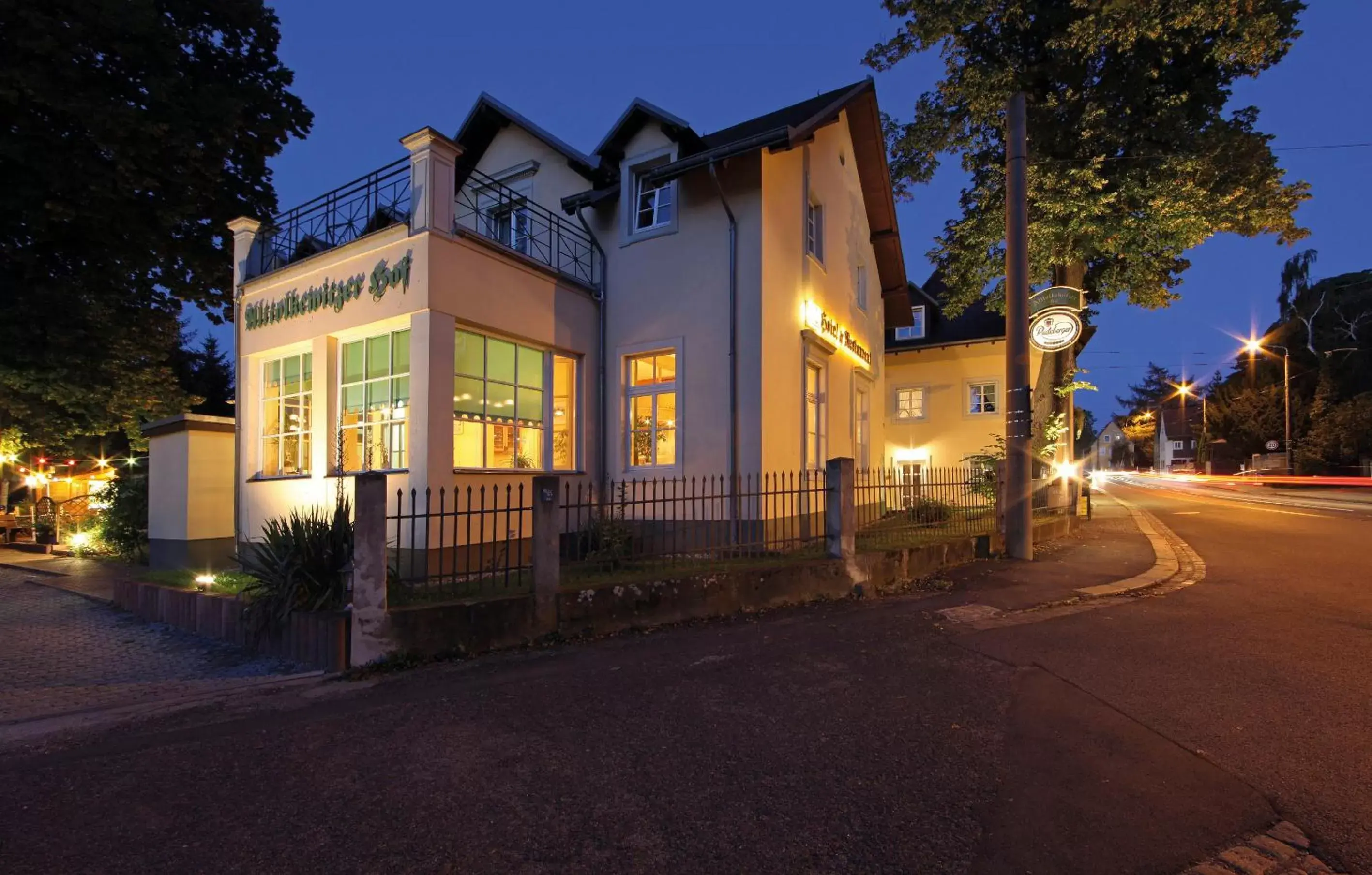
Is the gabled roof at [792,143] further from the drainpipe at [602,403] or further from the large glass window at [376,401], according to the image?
the large glass window at [376,401]

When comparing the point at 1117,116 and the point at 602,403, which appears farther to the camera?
the point at 1117,116

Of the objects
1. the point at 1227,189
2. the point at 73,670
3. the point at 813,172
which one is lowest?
the point at 73,670

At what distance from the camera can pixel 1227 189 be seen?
16.7 metres

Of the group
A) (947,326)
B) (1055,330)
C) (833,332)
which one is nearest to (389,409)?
(833,332)

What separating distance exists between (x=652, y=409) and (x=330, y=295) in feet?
16.8

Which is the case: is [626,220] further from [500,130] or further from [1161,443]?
[1161,443]

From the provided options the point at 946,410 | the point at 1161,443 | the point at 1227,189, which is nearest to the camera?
the point at 1227,189

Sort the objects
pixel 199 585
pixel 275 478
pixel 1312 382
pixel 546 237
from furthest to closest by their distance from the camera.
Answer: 1. pixel 1312 382
2. pixel 546 237
3. pixel 275 478
4. pixel 199 585

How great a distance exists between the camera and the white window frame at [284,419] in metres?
10.4

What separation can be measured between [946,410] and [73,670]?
24839 millimetres

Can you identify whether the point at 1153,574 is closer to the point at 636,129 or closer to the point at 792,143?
the point at 792,143

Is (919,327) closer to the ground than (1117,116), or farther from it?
closer to the ground

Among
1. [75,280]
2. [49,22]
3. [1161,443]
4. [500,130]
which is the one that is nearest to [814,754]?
[500,130]

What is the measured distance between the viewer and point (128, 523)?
41.9ft
